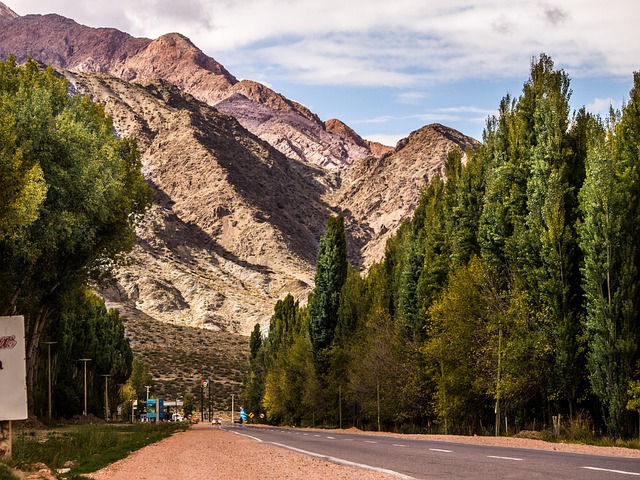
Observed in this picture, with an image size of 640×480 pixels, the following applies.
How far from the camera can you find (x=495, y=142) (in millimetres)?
47312

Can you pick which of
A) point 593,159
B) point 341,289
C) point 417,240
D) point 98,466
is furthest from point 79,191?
point 341,289

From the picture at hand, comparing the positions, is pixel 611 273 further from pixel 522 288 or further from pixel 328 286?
pixel 328 286

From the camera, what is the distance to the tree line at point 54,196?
3052 cm

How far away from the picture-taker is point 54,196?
3747 centimetres

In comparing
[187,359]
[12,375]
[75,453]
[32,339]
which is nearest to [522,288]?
[75,453]

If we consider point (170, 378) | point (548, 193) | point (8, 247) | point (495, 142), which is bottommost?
point (170, 378)

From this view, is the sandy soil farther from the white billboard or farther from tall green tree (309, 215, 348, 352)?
tall green tree (309, 215, 348, 352)

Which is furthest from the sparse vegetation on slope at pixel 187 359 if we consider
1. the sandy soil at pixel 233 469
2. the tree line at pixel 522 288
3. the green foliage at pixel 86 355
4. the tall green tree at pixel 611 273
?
the sandy soil at pixel 233 469

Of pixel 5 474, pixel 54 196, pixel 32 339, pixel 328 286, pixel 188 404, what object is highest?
pixel 54 196

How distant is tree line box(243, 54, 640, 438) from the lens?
32.5 meters

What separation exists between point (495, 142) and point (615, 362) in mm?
18610

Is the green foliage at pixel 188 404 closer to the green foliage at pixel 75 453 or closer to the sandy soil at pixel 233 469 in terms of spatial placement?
the green foliage at pixel 75 453

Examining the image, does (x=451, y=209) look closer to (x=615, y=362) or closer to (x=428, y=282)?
(x=428, y=282)

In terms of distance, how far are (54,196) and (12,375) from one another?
20.9 meters
